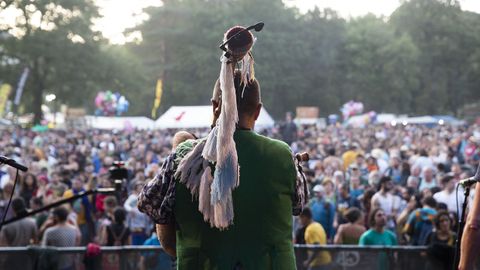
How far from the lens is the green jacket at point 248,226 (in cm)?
359

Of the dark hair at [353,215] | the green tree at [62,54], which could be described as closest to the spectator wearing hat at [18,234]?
the dark hair at [353,215]

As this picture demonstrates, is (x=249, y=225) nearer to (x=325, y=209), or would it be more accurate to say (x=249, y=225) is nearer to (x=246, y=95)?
(x=246, y=95)

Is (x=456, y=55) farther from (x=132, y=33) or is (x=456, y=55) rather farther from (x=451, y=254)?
(x=451, y=254)

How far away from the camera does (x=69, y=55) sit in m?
62.8

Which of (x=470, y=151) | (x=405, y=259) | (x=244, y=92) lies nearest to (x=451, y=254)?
(x=405, y=259)

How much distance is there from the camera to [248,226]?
3.59 meters

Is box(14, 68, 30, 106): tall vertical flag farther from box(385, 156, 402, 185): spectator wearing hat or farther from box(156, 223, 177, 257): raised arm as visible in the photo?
box(156, 223, 177, 257): raised arm

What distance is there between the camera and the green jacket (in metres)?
3.59

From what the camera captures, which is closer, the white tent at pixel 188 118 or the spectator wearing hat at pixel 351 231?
the spectator wearing hat at pixel 351 231

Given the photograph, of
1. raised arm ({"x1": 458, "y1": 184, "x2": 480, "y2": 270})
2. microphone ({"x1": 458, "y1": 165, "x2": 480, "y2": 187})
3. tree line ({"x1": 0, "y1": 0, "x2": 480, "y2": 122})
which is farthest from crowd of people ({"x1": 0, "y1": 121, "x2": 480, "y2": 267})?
tree line ({"x1": 0, "y1": 0, "x2": 480, "y2": 122})

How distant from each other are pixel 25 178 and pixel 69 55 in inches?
1936

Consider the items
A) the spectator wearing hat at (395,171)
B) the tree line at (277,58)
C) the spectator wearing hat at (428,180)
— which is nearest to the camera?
the spectator wearing hat at (428,180)

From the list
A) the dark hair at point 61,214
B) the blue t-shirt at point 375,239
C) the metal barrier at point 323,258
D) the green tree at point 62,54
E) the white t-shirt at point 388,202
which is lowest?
the metal barrier at point 323,258

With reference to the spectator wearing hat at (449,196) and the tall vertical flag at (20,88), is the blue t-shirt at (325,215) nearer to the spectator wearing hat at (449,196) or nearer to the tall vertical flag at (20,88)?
the spectator wearing hat at (449,196)
